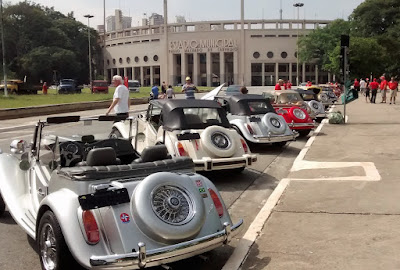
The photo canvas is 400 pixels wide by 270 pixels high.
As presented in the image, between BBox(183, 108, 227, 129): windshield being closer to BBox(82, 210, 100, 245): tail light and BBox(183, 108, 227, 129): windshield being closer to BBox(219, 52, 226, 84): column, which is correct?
BBox(82, 210, 100, 245): tail light

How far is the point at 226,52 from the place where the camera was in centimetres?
11619

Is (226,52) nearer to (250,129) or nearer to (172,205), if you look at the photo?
(250,129)

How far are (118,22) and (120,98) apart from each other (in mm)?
135337

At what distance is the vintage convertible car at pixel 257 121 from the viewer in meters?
10.9

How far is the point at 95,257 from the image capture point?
3.50 meters

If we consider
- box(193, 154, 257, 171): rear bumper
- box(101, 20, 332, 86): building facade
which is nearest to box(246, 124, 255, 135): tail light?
box(193, 154, 257, 171): rear bumper

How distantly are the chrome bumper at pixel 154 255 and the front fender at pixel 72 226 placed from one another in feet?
0.39

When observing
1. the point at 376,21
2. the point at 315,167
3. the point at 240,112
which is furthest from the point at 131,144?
the point at 376,21

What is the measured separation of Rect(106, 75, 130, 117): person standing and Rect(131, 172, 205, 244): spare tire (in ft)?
21.1

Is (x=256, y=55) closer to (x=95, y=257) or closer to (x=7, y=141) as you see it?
(x=7, y=141)

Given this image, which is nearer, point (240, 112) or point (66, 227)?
point (66, 227)

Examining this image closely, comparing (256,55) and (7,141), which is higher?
(256,55)

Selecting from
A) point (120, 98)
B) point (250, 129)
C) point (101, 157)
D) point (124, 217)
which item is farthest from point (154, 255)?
point (250, 129)

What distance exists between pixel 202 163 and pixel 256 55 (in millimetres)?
110368
